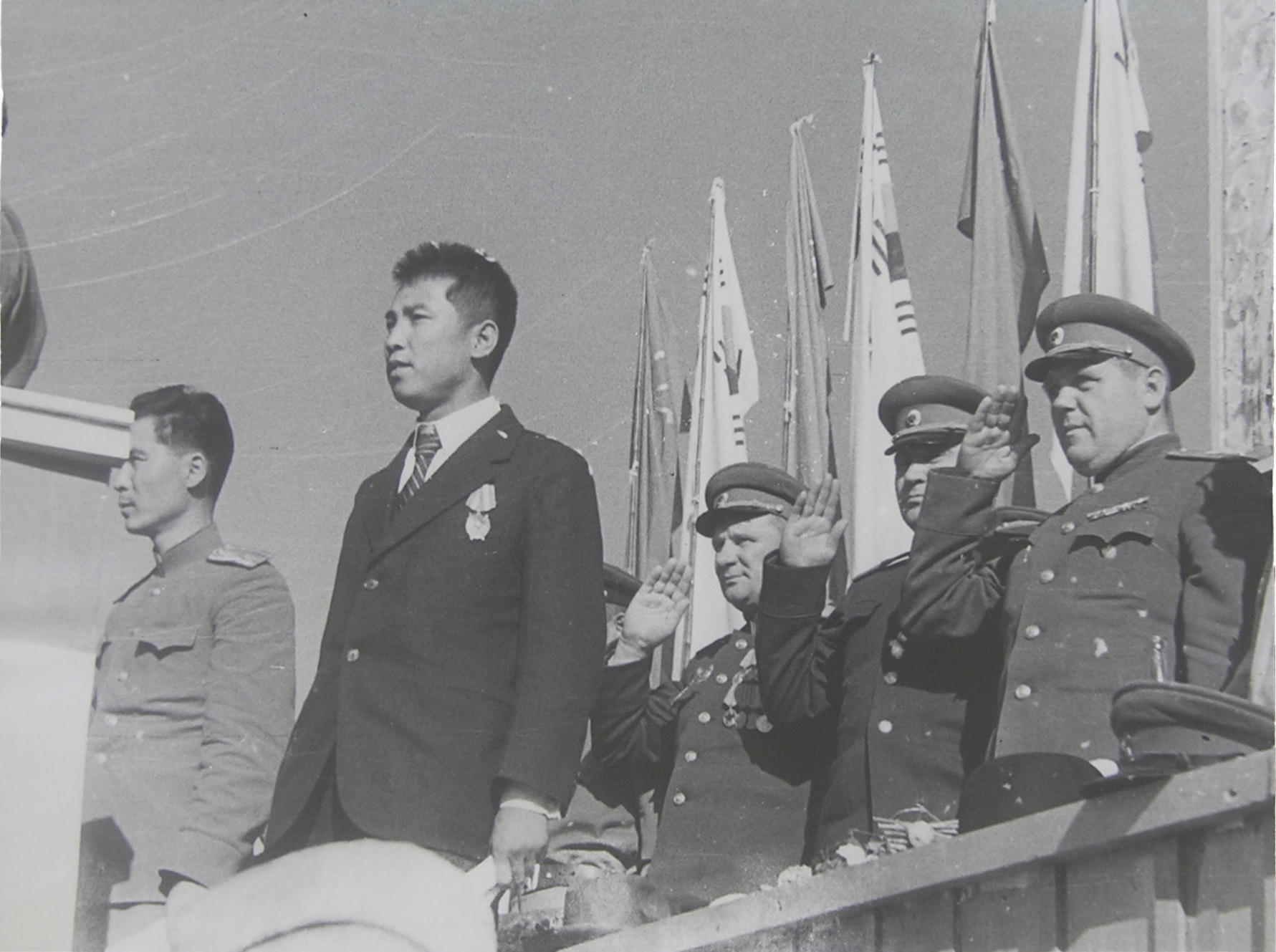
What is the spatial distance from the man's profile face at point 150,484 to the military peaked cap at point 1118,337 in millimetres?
2352

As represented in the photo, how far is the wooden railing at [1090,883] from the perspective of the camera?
2836 millimetres

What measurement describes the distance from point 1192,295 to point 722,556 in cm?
126

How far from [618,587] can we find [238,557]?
1.04 meters

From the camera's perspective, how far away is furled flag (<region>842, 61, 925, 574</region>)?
442 centimetres

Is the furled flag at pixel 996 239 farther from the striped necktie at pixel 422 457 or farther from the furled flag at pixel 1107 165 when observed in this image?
the striped necktie at pixel 422 457

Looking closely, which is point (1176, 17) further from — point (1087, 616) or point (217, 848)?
point (217, 848)

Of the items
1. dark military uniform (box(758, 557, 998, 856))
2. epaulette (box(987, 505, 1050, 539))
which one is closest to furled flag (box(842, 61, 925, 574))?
dark military uniform (box(758, 557, 998, 856))

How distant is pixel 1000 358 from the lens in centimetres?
439

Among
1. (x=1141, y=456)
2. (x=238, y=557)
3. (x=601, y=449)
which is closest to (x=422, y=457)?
(x=601, y=449)

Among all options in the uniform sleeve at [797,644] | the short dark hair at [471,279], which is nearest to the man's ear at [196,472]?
the short dark hair at [471,279]

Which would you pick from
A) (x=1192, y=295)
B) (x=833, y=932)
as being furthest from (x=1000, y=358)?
(x=833, y=932)

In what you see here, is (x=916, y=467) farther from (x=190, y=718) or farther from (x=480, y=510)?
(x=190, y=718)

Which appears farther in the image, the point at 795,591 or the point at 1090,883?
the point at 795,591

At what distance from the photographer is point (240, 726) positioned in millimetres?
4602
